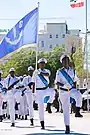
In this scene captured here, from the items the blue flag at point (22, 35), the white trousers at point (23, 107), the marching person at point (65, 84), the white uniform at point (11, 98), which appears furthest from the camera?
the white trousers at point (23, 107)

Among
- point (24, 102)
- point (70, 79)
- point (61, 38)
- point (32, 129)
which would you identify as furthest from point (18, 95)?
point (61, 38)

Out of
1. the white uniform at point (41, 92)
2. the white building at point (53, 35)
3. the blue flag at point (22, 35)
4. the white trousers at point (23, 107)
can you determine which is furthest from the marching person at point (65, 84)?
the white building at point (53, 35)

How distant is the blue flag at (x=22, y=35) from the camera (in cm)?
1583

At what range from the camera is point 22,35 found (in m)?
16.0

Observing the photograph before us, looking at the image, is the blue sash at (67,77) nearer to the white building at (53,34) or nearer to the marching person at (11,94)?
the marching person at (11,94)

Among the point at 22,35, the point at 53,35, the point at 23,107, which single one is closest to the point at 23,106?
the point at 23,107

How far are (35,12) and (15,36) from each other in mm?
1104

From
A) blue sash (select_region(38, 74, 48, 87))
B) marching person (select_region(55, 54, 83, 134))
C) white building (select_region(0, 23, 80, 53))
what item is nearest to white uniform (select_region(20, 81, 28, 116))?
blue sash (select_region(38, 74, 48, 87))

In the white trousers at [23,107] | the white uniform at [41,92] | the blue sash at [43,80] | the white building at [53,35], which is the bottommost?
the white trousers at [23,107]

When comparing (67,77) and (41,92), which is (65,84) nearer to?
(67,77)

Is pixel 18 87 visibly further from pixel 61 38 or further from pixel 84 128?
pixel 61 38

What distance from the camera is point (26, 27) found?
16219mm

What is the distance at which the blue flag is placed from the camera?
15.8 meters

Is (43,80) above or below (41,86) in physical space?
above
